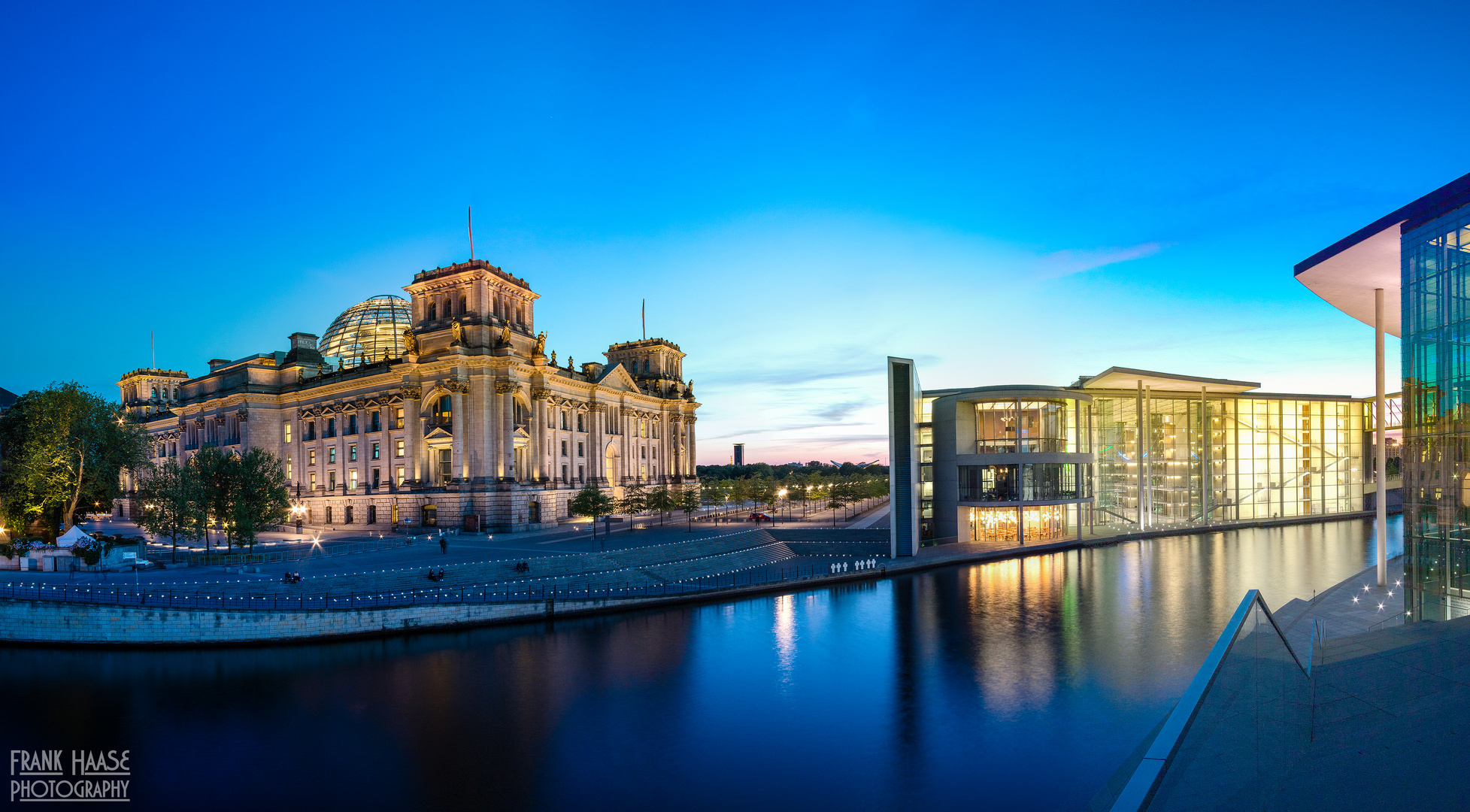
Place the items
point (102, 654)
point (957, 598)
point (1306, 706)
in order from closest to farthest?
point (1306, 706) → point (102, 654) → point (957, 598)

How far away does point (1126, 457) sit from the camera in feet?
254

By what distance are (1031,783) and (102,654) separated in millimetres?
39163

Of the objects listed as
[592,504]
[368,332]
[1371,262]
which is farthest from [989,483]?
[368,332]

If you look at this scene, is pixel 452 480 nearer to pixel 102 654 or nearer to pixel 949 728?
pixel 102 654

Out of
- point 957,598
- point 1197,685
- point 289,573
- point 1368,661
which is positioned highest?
point 1197,685

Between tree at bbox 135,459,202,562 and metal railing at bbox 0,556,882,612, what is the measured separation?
1146 cm

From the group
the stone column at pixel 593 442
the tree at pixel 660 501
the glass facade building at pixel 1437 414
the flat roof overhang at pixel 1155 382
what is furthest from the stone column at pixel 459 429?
the glass facade building at pixel 1437 414

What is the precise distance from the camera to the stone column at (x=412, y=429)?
2813 inches

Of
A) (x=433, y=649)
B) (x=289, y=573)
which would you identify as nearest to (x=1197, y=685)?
(x=433, y=649)

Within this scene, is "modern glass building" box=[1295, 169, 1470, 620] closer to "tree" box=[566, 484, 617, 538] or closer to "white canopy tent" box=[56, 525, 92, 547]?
"tree" box=[566, 484, 617, 538]

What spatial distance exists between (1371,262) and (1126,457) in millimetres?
53659

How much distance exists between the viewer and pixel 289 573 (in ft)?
126

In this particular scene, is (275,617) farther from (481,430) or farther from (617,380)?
(617,380)

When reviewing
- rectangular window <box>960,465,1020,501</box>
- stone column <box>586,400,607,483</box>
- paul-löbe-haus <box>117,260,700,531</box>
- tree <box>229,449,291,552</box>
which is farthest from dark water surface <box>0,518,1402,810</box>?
stone column <box>586,400,607,483</box>
